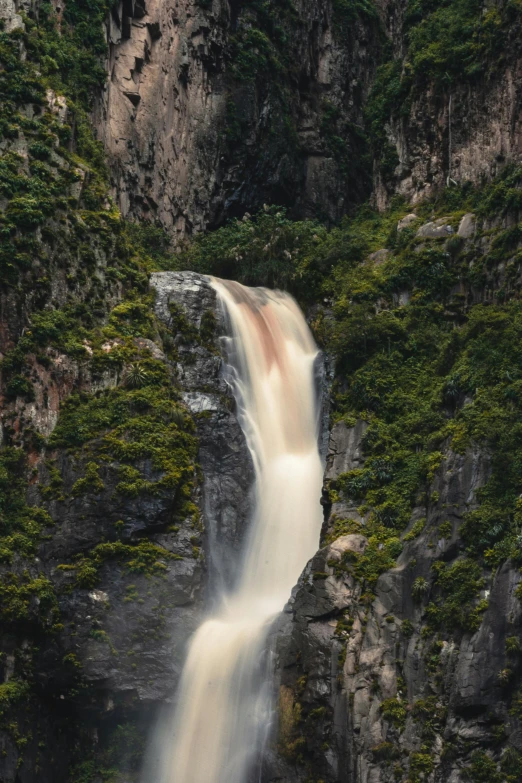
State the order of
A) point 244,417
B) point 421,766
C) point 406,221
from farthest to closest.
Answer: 1. point 406,221
2. point 244,417
3. point 421,766

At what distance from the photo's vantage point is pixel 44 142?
1635 inches

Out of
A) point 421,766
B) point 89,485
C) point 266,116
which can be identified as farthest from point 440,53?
point 421,766

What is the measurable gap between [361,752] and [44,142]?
28.2 meters

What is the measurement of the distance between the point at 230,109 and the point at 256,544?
31056 millimetres

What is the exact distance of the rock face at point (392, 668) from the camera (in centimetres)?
2578

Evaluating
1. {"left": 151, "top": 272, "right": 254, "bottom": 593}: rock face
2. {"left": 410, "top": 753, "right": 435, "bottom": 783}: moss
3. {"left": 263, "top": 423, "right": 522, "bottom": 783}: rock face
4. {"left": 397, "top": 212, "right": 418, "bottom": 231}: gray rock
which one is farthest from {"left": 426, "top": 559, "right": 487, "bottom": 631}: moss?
{"left": 397, "top": 212, "right": 418, "bottom": 231}: gray rock

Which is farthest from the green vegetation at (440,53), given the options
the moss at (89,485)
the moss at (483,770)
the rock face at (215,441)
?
the moss at (483,770)

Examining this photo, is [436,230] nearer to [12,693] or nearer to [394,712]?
[394,712]

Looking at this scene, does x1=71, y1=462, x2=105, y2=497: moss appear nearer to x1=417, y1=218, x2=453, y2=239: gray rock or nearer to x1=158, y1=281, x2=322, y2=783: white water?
x1=158, y1=281, x2=322, y2=783: white water

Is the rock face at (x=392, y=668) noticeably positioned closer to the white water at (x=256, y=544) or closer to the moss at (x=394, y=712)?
the moss at (x=394, y=712)

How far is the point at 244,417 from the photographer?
39938 millimetres

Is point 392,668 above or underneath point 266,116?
underneath

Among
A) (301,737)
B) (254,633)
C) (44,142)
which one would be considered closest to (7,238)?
(44,142)

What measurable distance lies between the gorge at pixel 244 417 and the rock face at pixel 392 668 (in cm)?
8
